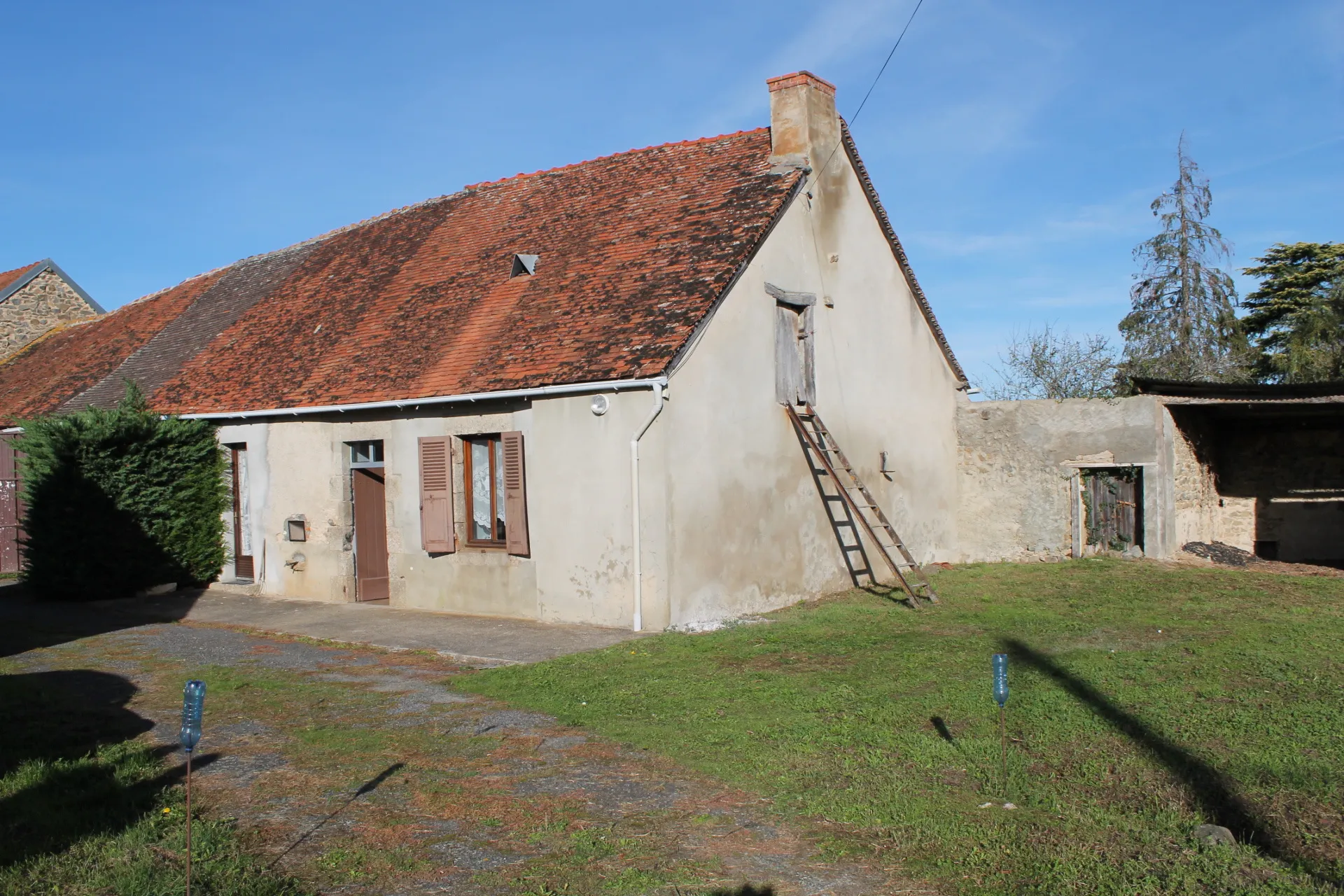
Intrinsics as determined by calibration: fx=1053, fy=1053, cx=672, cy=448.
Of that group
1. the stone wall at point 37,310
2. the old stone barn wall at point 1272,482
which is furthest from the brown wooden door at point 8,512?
the old stone barn wall at point 1272,482

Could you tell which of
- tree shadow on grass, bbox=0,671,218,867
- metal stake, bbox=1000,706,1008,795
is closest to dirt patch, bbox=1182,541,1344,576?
metal stake, bbox=1000,706,1008,795

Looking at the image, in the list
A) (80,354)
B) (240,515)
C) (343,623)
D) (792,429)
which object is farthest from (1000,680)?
(80,354)

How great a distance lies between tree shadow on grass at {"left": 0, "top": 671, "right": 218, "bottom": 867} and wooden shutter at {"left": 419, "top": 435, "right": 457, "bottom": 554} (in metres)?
4.94

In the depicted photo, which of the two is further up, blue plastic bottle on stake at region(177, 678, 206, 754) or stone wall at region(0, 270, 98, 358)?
stone wall at region(0, 270, 98, 358)

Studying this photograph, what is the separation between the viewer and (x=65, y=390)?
19.3 meters

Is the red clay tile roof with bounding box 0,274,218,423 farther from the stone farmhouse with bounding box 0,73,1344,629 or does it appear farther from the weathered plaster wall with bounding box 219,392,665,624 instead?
the weathered plaster wall with bounding box 219,392,665,624

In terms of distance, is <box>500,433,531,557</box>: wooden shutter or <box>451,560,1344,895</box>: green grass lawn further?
<box>500,433,531,557</box>: wooden shutter

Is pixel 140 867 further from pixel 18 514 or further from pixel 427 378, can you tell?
pixel 18 514

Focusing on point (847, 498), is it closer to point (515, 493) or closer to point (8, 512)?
point (515, 493)

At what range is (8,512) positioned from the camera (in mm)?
18719

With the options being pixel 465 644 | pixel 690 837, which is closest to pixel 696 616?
pixel 465 644

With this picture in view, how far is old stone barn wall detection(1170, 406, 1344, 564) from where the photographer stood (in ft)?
60.3

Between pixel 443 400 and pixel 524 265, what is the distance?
282cm

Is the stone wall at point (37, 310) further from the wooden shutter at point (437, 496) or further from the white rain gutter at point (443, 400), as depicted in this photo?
the wooden shutter at point (437, 496)
